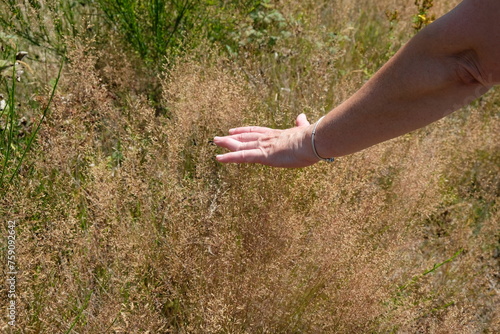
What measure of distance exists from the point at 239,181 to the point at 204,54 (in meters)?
0.97

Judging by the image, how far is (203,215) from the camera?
167cm

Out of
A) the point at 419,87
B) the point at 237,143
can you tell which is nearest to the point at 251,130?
the point at 237,143

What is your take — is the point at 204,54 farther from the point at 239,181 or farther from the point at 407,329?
the point at 407,329

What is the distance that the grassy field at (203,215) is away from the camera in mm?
1511

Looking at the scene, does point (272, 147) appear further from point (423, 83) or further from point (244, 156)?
point (423, 83)

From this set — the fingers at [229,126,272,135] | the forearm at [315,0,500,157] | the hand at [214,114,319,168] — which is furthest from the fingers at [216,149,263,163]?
the forearm at [315,0,500,157]

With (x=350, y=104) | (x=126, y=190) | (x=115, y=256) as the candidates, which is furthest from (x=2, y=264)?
(x=350, y=104)

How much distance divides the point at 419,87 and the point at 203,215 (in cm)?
91

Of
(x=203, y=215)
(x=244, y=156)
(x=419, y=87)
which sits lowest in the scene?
(x=203, y=215)

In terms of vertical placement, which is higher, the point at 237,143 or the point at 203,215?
the point at 237,143

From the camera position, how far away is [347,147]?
1.35 metres

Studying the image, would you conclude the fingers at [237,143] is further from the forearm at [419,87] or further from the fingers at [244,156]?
the forearm at [419,87]

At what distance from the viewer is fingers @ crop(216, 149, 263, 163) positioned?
61.8 inches

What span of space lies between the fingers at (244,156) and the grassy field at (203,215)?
0.56ft
